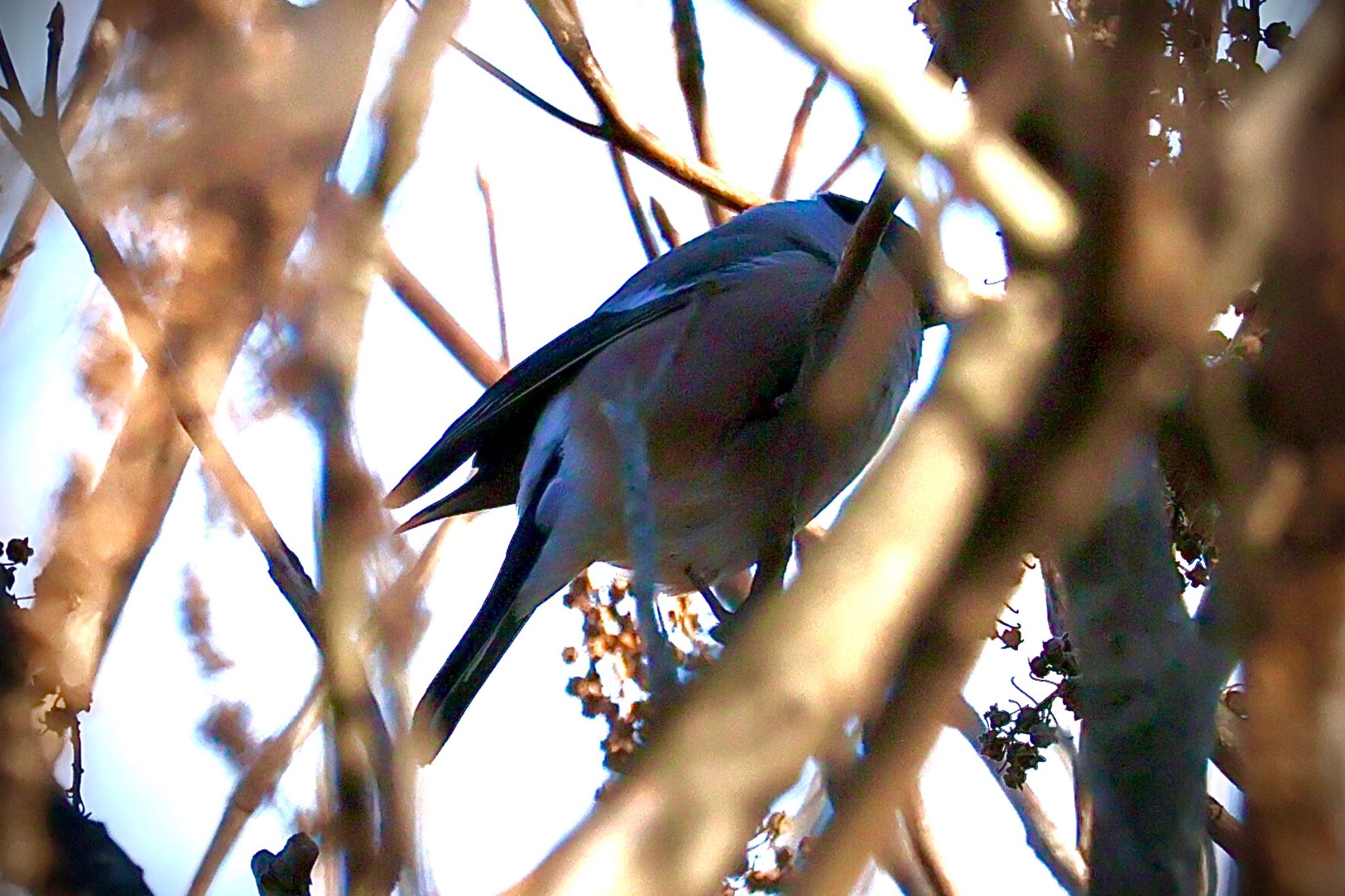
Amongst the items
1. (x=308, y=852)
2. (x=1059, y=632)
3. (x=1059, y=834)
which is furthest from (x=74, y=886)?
(x=1059, y=834)

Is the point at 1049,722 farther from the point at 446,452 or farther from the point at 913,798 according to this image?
the point at 446,452

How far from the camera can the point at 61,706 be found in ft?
4.77

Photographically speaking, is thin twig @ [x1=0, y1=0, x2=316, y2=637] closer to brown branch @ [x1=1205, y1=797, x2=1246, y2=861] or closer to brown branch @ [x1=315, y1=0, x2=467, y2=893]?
brown branch @ [x1=315, y1=0, x2=467, y2=893]

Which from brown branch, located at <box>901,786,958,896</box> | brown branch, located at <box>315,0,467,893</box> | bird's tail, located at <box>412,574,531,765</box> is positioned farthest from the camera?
bird's tail, located at <box>412,574,531,765</box>

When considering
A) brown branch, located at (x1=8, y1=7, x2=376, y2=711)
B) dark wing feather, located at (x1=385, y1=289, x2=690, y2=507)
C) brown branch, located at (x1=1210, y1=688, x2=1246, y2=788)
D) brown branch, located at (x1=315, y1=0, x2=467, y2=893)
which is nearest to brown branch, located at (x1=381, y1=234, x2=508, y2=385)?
dark wing feather, located at (x1=385, y1=289, x2=690, y2=507)

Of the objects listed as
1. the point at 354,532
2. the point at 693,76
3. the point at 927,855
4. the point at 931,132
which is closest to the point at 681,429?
the point at 693,76

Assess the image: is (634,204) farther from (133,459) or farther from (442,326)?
(133,459)

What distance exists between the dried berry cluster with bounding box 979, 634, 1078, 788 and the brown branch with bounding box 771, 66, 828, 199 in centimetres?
127

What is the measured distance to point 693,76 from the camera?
2670mm

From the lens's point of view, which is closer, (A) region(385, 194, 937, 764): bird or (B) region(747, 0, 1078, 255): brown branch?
(B) region(747, 0, 1078, 255): brown branch

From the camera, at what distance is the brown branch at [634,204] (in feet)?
8.98

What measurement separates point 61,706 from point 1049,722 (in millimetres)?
1139

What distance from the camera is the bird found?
2.52 meters

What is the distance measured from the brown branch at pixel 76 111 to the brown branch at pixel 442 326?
447 mm
